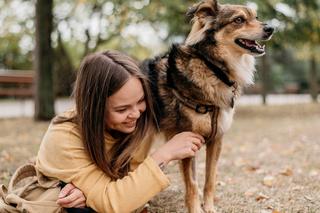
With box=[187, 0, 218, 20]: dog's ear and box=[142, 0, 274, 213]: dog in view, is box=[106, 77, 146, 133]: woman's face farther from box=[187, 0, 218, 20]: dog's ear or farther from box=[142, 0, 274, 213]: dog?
box=[187, 0, 218, 20]: dog's ear

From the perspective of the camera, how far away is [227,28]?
329 centimetres

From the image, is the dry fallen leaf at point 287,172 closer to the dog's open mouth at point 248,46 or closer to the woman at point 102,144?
the dog's open mouth at point 248,46

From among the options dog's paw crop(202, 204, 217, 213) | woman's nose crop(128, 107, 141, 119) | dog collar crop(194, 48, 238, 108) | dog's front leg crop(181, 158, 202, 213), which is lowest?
dog's paw crop(202, 204, 217, 213)

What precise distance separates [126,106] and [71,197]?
0.60 meters

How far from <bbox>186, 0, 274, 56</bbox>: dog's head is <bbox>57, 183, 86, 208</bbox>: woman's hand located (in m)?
1.47

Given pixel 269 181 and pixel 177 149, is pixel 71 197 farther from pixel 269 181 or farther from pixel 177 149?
pixel 269 181

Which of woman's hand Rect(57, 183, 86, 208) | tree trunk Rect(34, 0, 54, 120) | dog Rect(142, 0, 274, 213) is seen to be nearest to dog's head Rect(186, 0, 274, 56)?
dog Rect(142, 0, 274, 213)

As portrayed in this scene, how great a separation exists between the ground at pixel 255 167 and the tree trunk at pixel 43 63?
20.3 inches

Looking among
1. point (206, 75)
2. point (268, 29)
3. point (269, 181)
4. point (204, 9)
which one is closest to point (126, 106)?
point (206, 75)

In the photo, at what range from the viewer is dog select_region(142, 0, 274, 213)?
3176 mm

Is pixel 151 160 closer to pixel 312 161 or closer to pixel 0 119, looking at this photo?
pixel 312 161

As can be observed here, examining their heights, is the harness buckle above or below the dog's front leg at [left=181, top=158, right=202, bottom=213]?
above

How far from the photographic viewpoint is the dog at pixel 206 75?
3.18 metres

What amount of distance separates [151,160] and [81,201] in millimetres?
450
